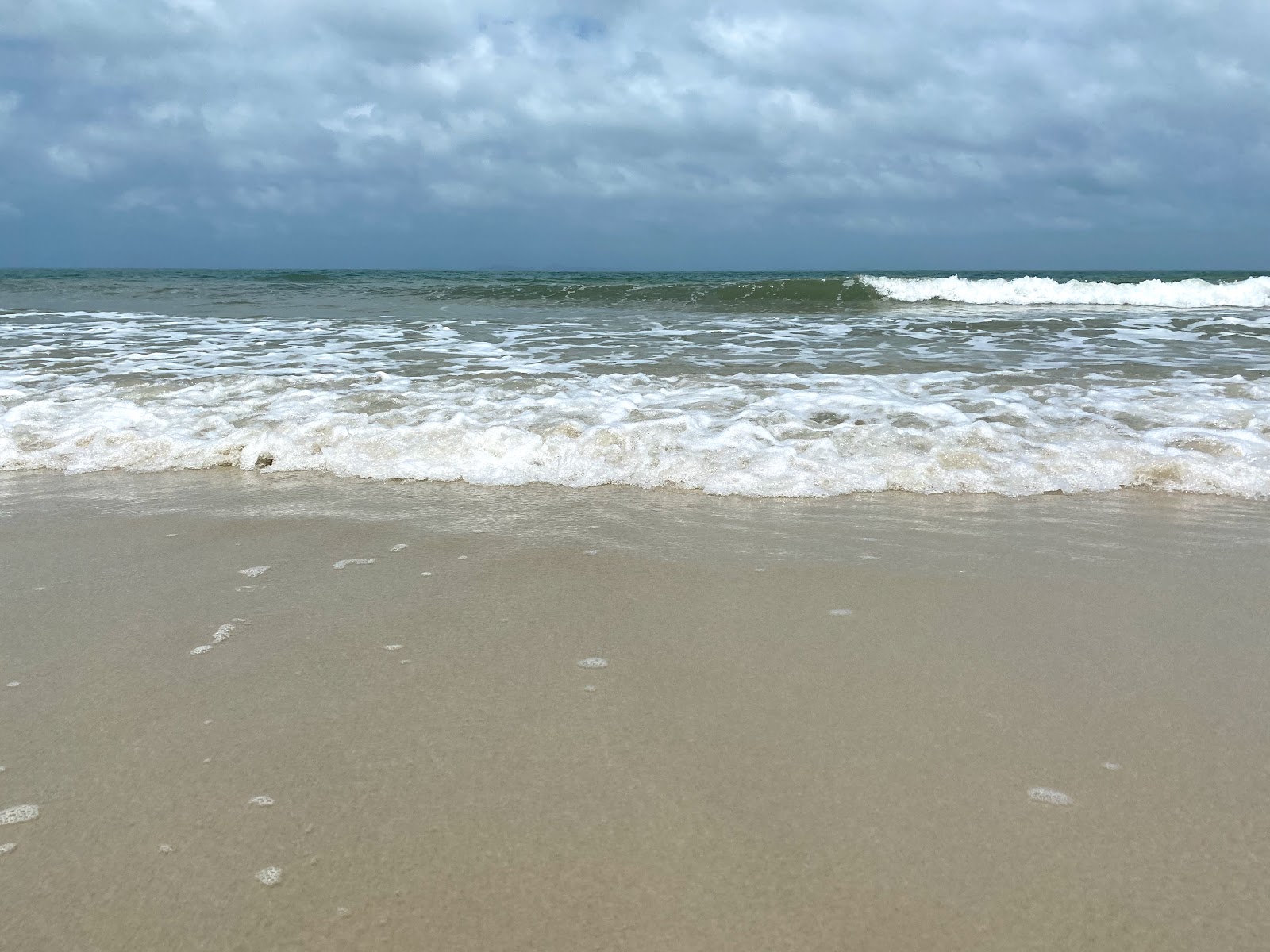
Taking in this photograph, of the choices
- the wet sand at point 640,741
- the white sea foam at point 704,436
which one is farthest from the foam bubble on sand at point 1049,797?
the white sea foam at point 704,436

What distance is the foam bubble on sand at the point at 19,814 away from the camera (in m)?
1.67

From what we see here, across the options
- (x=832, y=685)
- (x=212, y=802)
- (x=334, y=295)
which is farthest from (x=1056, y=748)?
(x=334, y=295)

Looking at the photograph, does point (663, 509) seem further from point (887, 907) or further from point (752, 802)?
point (887, 907)

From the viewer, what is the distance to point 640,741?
1960 millimetres

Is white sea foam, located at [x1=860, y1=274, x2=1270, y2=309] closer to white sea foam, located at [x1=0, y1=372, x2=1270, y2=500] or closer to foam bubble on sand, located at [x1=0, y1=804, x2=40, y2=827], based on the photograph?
white sea foam, located at [x1=0, y1=372, x2=1270, y2=500]

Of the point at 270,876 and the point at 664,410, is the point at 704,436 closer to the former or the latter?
the point at 664,410

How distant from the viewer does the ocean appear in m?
4.44

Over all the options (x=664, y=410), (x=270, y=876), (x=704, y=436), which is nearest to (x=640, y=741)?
(x=270, y=876)

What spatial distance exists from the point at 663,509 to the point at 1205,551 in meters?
2.07

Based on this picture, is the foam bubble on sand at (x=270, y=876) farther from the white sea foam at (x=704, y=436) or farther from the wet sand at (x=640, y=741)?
the white sea foam at (x=704, y=436)

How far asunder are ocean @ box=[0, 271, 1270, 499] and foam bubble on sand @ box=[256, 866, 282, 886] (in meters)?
2.87

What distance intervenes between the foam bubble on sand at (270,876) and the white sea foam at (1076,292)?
65.0ft

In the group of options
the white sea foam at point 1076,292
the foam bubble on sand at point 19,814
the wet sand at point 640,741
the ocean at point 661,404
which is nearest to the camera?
the wet sand at point 640,741

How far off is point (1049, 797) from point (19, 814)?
1964 mm
